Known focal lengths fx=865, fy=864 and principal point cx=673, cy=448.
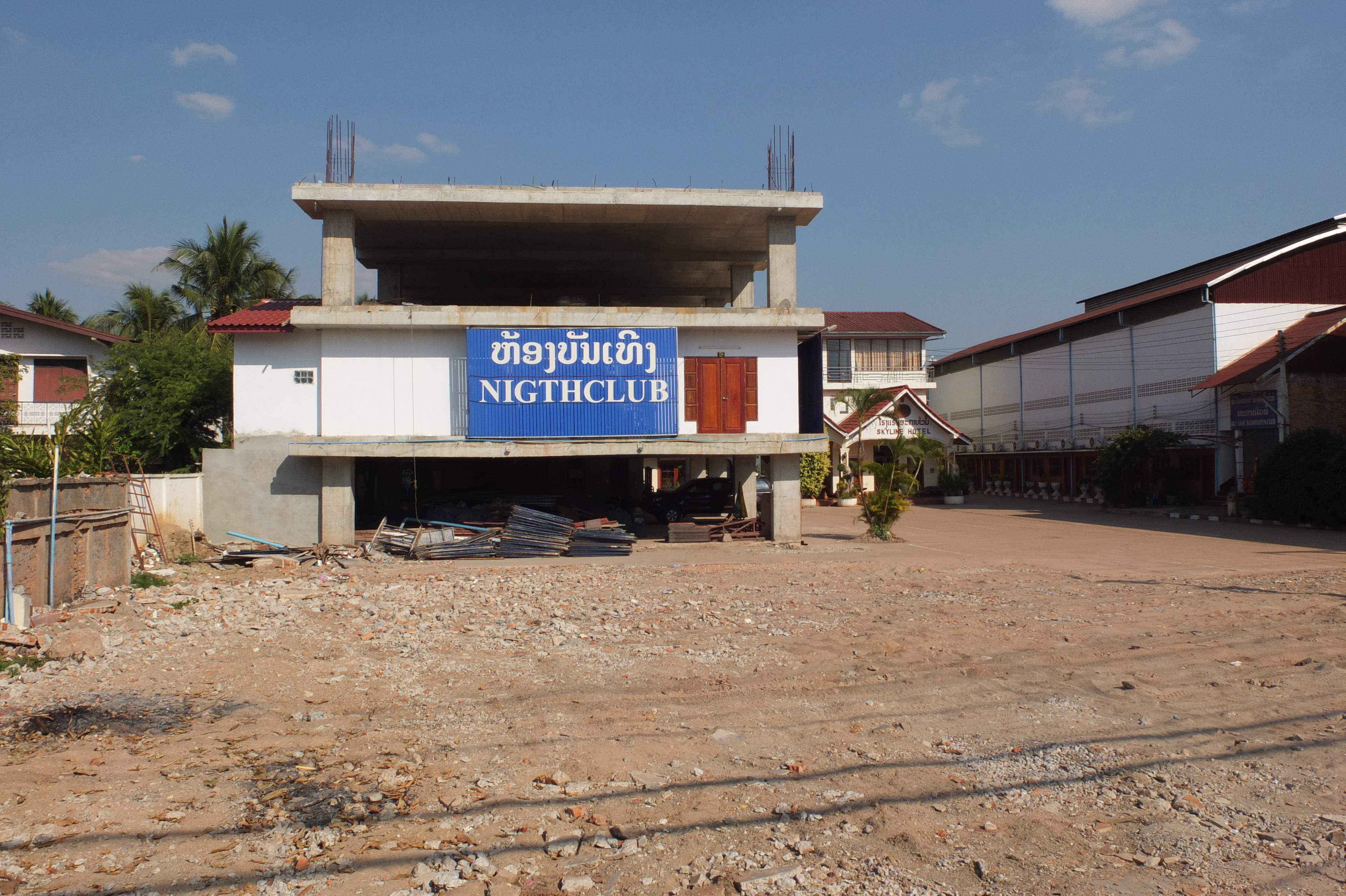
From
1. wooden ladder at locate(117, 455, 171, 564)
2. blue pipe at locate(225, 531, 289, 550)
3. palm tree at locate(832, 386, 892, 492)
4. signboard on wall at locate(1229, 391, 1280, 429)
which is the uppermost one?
palm tree at locate(832, 386, 892, 492)

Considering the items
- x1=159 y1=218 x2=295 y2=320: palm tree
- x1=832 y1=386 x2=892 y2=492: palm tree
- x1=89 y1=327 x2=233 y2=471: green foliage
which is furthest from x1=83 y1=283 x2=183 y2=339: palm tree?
x1=832 y1=386 x2=892 y2=492: palm tree

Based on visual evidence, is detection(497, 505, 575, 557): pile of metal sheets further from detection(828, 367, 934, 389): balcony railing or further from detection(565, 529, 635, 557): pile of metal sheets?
detection(828, 367, 934, 389): balcony railing

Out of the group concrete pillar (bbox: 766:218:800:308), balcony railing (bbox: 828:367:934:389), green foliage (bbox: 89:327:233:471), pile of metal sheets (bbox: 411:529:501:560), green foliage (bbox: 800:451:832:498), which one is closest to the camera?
pile of metal sheets (bbox: 411:529:501:560)

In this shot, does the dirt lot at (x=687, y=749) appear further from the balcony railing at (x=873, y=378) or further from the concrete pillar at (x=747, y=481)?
the balcony railing at (x=873, y=378)

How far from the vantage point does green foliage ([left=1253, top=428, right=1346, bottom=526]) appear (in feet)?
79.3

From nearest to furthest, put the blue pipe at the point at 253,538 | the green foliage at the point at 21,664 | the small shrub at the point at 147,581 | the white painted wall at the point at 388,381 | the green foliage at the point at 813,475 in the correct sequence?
the green foliage at the point at 21,664, the small shrub at the point at 147,581, the blue pipe at the point at 253,538, the white painted wall at the point at 388,381, the green foliage at the point at 813,475

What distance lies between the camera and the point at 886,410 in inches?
1658

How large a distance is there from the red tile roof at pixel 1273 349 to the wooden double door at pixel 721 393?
1960 centimetres

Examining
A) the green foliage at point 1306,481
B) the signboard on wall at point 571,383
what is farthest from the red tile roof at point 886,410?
the signboard on wall at point 571,383

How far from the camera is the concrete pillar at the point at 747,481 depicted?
28578 millimetres

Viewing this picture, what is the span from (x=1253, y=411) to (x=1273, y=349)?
152 inches

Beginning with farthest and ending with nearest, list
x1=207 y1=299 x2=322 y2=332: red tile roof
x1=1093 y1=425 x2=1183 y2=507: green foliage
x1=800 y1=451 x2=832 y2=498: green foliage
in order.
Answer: x1=800 y1=451 x2=832 y2=498: green foliage < x1=1093 y1=425 x2=1183 y2=507: green foliage < x1=207 y1=299 x2=322 y2=332: red tile roof

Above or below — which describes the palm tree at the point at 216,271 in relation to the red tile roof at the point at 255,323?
above

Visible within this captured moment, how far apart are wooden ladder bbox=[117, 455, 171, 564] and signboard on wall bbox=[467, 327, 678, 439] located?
6949 mm
